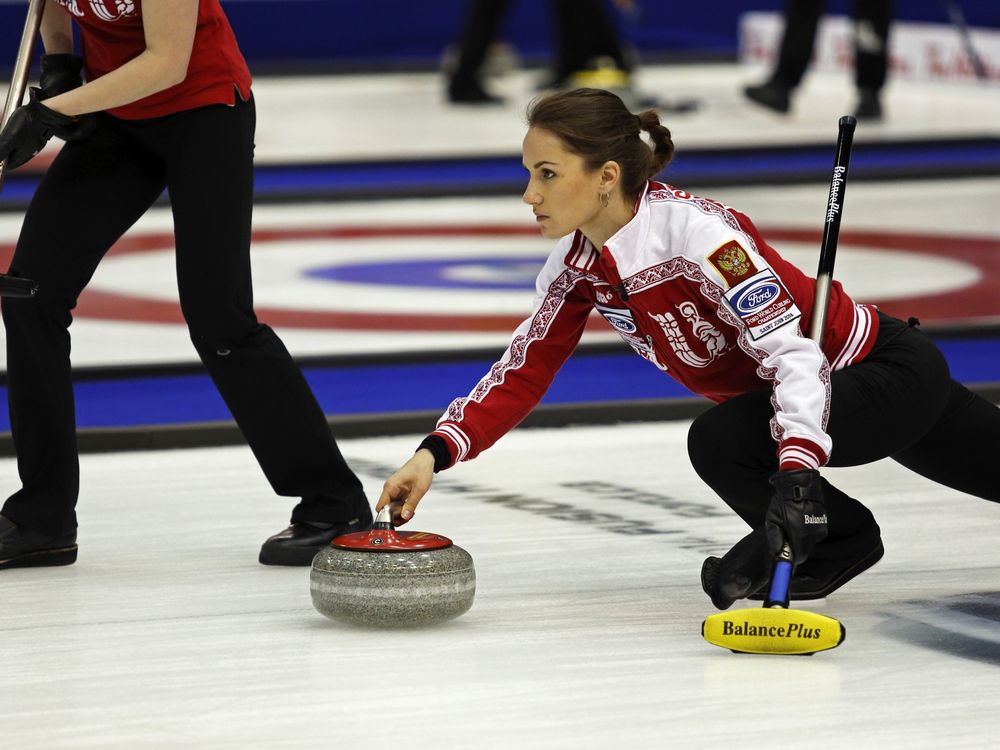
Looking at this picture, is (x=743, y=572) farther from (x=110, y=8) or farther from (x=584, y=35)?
(x=584, y=35)

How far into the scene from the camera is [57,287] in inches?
130

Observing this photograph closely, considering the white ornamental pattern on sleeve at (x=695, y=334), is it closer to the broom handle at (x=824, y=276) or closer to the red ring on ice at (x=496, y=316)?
the broom handle at (x=824, y=276)

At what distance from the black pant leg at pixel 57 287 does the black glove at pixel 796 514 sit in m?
1.26

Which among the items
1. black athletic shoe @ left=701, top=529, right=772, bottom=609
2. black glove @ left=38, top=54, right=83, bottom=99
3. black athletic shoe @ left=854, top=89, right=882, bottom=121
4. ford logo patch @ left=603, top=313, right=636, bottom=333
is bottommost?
black athletic shoe @ left=854, top=89, right=882, bottom=121

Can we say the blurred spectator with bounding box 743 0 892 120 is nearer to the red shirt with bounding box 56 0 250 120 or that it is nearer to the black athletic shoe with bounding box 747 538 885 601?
the red shirt with bounding box 56 0 250 120

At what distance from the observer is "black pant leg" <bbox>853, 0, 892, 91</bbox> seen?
32.5 ft

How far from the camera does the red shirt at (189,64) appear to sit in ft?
10.7

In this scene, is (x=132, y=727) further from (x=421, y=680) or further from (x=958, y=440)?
(x=958, y=440)

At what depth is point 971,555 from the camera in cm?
344

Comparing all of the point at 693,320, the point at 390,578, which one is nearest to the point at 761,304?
the point at 693,320

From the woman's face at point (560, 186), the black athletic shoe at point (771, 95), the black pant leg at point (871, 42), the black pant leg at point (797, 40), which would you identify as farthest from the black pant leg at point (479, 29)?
the woman's face at point (560, 186)

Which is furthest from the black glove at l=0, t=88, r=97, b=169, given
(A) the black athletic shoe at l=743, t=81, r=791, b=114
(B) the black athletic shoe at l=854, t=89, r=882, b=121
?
(B) the black athletic shoe at l=854, t=89, r=882, b=121

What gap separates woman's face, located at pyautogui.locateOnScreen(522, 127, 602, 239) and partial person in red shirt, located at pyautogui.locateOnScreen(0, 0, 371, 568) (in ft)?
2.15

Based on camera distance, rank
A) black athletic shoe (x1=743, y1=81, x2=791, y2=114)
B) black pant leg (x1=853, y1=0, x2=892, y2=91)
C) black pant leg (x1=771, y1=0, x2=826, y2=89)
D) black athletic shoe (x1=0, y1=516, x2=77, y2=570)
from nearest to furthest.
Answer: black athletic shoe (x1=0, y1=516, x2=77, y2=570) < black pant leg (x1=771, y1=0, x2=826, y2=89) < black pant leg (x1=853, y1=0, x2=892, y2=91) < black athletic shoe (x1=743, y1=81, x2=791, y2=114)
